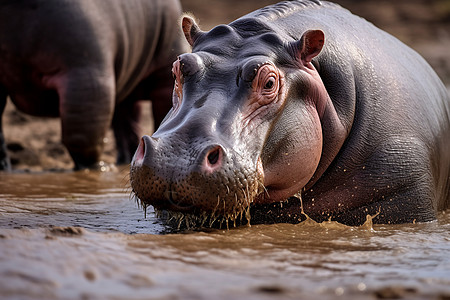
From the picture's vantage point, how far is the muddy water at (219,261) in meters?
2.53

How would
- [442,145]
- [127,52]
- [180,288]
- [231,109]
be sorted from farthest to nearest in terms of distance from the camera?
[127,52] < [442,145] < [231,109] < [180,288]

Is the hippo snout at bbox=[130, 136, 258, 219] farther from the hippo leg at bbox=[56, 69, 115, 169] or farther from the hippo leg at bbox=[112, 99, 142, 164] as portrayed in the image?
the hippo leg at bbox=[112, 99, 142, 164]

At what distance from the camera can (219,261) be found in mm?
3010

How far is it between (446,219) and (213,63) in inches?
76.1

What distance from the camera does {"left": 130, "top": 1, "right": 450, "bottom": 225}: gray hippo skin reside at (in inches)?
142

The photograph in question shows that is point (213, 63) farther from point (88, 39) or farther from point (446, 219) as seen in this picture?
point (88, 39)

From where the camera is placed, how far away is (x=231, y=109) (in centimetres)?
383

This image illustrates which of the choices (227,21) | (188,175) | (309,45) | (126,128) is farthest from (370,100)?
(227,21)

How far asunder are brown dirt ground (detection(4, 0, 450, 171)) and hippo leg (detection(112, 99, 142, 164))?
0.24 metres

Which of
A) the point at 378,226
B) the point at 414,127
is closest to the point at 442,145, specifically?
the point at 414,127

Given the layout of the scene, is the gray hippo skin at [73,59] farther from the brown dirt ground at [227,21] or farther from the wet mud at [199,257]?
the wet mud at [199,257]

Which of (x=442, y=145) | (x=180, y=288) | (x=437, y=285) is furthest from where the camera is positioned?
(x=442, y=145)

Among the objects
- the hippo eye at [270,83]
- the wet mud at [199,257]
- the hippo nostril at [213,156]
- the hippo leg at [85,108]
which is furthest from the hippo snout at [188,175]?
the hippo leg at [85,108]

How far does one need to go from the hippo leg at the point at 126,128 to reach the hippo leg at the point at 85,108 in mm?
1821
